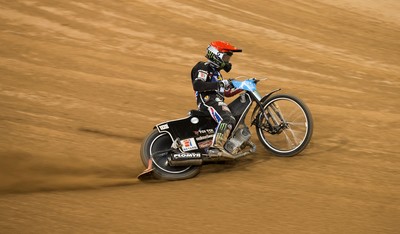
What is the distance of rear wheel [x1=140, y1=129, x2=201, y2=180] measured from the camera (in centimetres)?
873

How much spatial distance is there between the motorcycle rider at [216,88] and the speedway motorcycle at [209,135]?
14 cm

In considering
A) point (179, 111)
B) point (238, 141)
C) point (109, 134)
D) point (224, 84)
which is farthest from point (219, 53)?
point (179, 111)

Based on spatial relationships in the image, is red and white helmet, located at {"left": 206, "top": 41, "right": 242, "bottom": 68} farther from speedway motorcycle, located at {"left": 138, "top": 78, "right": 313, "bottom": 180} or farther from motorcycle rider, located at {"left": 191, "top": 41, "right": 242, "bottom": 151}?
speedway motorcycle, located at {"left": 138, "top": 78, "right": 313, "bottom": 180}

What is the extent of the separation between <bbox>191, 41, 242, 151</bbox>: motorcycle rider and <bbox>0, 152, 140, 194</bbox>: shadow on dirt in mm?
1462

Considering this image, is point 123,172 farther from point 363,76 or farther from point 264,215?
point 363,76

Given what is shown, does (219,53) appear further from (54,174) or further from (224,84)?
(54,174)

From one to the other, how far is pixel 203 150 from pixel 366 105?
4927mm

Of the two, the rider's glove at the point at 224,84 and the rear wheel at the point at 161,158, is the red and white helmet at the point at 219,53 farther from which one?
the rear wheel at the point at 161,158

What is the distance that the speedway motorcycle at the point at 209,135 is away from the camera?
871 cm

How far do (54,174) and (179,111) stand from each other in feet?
11.4

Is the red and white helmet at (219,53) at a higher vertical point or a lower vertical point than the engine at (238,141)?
higher

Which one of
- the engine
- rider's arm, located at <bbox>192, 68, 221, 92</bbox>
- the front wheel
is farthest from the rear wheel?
the front wheel

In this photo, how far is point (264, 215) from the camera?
24.3 ft

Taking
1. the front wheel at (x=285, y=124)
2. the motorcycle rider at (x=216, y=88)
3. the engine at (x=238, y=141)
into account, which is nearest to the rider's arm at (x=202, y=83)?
the motorcycle rider at (x=216, y=88)
